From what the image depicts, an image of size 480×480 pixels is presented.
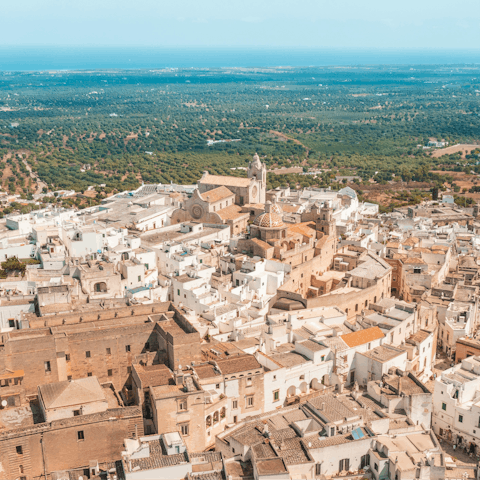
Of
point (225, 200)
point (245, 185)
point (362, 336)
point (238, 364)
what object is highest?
point (245, 185)

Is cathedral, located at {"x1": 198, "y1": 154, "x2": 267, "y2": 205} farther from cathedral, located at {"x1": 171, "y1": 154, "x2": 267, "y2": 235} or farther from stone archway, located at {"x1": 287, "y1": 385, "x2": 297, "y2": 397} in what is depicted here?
stone archway, located at {"x1": 287, "y1": 385, "x2": 297, "y2": 397}

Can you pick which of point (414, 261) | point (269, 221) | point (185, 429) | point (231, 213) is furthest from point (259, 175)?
point (185, 429)

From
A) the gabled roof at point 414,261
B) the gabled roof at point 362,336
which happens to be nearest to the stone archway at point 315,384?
the gabled roof at point 362,336

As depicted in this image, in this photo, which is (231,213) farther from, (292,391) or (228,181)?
(292,391)

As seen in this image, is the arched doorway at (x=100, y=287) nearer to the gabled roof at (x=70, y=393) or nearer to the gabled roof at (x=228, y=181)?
the gabled roof at (x=70, y=393)

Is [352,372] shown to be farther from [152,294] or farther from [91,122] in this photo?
[91,122]

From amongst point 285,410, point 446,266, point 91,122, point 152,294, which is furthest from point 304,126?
point 285,410
